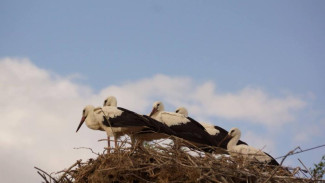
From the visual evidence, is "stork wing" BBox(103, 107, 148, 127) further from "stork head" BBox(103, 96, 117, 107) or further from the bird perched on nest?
"stork head" BBox(103, 96, 117, 107)

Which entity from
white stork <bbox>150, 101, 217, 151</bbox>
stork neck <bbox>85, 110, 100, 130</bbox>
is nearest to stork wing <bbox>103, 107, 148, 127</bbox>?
stork neck <bbox>85, 110, 100, 130</bbox>

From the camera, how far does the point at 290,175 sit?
324 inches

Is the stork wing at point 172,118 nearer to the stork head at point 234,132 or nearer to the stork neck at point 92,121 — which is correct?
the stork head at point 234,132

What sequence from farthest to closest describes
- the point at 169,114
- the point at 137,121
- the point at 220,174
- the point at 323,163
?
the point at 169,114
the point at 137,121
the point at 323,163
the point at 220,174

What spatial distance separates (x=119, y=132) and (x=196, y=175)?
360 centimetres

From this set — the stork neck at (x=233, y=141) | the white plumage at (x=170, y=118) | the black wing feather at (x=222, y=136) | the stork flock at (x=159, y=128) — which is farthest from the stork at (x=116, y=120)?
the black wing feather at (x=222, y=136)

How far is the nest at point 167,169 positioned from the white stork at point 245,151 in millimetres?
774

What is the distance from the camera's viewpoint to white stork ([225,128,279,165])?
960 cm

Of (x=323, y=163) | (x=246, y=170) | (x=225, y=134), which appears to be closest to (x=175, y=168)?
(x=246, y=170)

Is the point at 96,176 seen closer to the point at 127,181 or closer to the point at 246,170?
the point at 127,181

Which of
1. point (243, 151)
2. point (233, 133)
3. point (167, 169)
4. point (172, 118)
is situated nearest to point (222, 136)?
point (233, 133)

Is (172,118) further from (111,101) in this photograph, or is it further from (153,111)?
(111,101)

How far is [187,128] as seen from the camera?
11.7 m

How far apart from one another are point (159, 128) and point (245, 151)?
133cm
